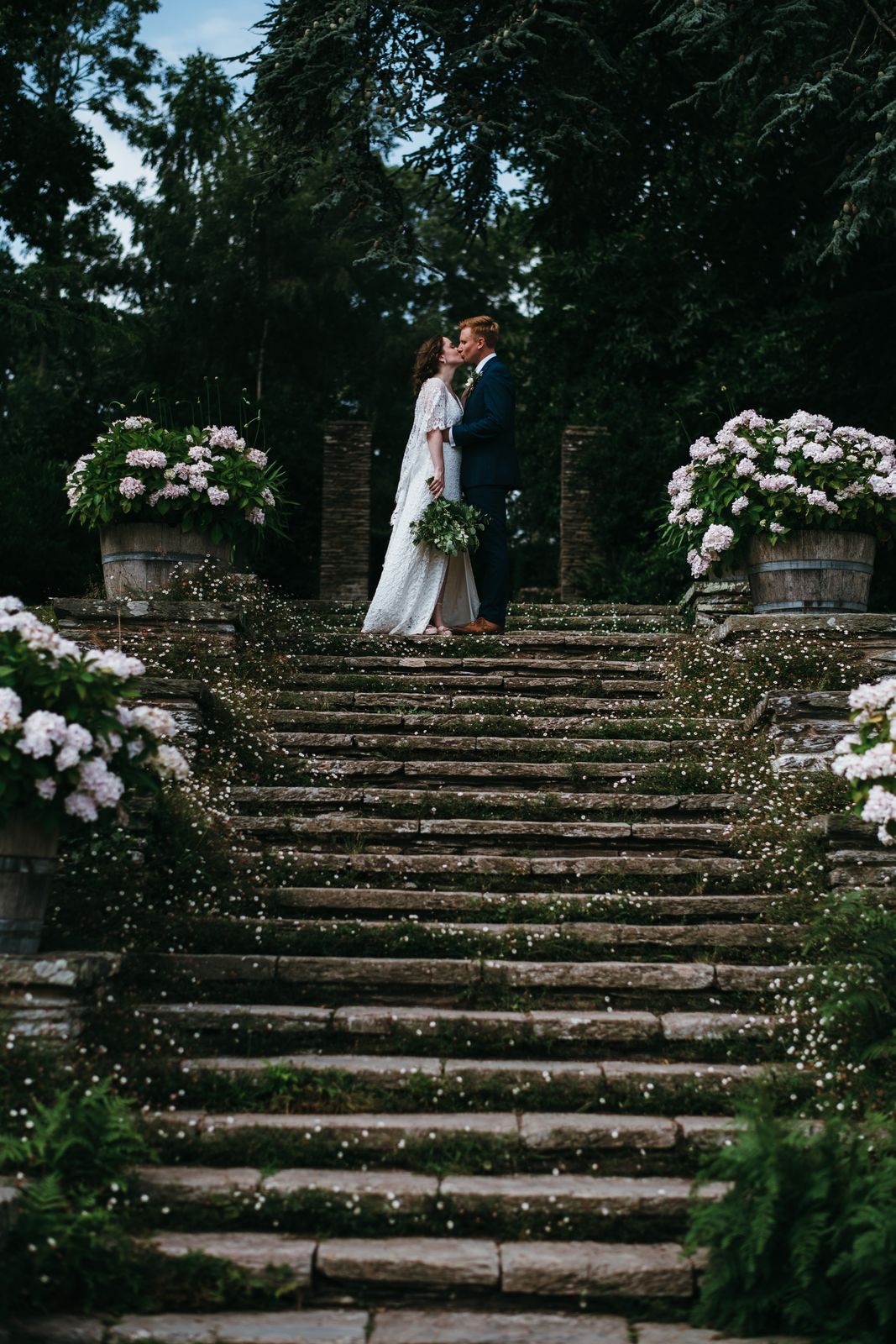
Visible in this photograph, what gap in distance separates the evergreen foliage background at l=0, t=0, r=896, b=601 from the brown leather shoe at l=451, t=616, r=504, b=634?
2.89 meters

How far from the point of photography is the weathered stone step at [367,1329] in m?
3.69

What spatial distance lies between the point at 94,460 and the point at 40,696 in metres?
4.73

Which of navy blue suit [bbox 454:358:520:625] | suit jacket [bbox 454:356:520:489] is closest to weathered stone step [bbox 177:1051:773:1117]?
navy blue suit [bbox 454:358:520:625]

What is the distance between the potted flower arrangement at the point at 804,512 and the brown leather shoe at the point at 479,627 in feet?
5.50

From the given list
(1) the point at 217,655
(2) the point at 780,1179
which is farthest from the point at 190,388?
(2) the point at 780,1179

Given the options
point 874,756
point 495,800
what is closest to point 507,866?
point 495,800

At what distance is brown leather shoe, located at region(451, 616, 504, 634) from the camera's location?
32.9ft

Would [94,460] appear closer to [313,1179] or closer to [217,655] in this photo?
[217,655]

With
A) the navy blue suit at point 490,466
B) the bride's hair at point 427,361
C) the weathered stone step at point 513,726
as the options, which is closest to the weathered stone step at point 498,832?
the weathered stone step at point 513,726

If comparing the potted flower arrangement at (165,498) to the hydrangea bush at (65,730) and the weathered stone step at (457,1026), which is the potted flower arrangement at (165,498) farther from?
the weathered stone step at (457,1026)

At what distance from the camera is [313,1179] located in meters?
4.36

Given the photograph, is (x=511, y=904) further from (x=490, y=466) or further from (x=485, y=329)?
(x=485, y=329)

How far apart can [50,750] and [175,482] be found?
469 cm

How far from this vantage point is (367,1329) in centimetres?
383
